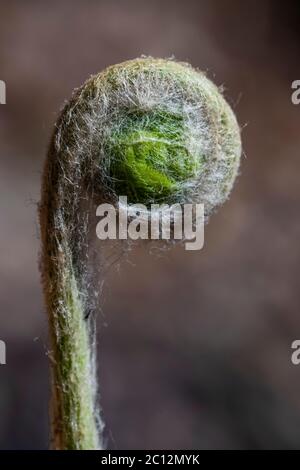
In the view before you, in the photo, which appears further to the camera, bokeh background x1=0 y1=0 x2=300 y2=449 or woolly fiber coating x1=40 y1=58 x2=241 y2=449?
bokeh background x1=0 y1=0 x2=300 y2=449

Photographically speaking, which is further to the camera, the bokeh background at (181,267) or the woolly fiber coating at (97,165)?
the bokeh background at (181,267)

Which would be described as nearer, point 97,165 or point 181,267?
point 97,165

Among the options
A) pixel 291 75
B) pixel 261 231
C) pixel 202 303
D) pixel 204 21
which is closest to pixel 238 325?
pixel 202 303

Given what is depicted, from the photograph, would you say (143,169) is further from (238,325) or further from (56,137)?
(238,325)
